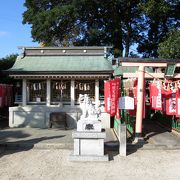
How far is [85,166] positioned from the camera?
31.4ft

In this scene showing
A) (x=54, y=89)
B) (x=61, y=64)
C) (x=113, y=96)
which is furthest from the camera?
(x=61, y=64)

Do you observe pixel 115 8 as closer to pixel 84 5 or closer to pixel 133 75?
pixel 84 5

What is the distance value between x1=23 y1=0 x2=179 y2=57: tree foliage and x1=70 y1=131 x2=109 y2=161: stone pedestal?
2017cm

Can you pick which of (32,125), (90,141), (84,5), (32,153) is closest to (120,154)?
(90,141)

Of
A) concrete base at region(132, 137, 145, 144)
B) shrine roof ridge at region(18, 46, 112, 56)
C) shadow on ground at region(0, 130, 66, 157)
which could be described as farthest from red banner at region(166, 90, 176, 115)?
shrine roof ridge at region(18, 46, 112, 56)

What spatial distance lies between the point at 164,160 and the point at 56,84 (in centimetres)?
988

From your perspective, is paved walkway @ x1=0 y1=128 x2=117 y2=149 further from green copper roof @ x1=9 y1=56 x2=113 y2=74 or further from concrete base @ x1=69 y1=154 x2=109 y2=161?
green copper roof @ x1=9 y1=56 x2=113 y2=74

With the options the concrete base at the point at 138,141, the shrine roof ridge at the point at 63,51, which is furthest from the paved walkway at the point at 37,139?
the shrine roof ridge at the point at 63,51

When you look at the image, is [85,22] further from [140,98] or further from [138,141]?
[138,141]

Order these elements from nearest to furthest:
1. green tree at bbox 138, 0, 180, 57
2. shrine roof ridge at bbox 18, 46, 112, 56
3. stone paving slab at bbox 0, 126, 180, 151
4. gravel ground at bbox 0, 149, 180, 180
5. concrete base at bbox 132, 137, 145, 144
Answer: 1. gravel ground at bbox 0, 149, 180, 180
2. stone paving slab at bbox 0, 126, 180, 151
3. concrete base at bbox 132, 137, 145, 144
4. shrine roof ridge at bbox 18, 46, 112, 56
5. green tree at bbox 138, 0, 180, 57

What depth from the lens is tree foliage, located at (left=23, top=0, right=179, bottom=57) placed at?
96.7 ft

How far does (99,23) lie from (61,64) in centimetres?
1499

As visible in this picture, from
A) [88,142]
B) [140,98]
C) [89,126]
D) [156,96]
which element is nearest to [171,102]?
[156,96]

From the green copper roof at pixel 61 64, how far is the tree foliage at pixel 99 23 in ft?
32.8
